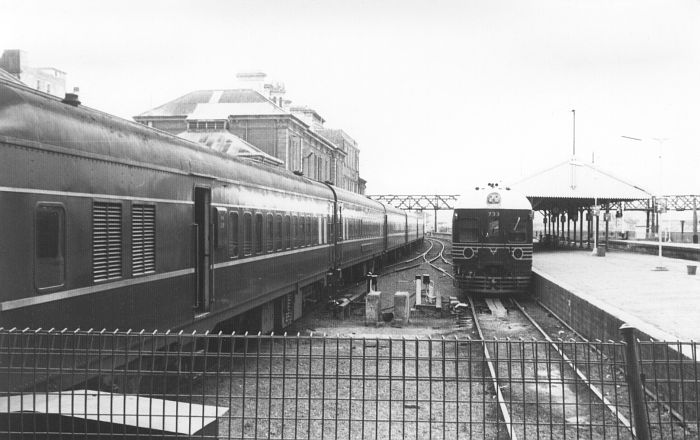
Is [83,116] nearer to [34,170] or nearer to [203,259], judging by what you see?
[34,170]

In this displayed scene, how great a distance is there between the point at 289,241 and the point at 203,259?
4.84 meters

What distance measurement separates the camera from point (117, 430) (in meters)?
4.76

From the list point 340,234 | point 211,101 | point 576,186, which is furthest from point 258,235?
point 211,101

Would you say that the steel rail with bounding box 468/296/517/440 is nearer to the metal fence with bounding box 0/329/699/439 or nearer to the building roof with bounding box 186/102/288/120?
the metal fence with bounding box 0/329/699/439

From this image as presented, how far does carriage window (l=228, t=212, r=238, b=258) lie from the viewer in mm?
10273

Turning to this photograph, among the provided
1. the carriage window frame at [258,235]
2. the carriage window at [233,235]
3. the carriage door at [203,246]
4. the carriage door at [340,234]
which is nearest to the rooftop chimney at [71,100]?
the carriage door at [203,246]

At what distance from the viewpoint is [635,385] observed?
4336 mm

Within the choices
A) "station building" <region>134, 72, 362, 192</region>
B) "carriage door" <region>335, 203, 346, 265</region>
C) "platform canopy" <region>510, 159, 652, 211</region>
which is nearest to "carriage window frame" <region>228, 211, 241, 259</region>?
"carriage door" <region>335, 203, 346, 265</region>

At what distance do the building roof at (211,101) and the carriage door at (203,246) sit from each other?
151 ft

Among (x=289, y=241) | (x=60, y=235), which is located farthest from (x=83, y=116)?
(x=289, y=241)

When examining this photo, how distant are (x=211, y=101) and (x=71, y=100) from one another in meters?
51.6

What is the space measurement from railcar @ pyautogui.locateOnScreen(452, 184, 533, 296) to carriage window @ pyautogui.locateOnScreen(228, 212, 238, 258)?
455 inches

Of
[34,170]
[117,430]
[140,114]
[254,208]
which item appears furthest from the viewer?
[140,114]

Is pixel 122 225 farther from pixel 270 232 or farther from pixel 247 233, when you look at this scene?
pixel 270 232
